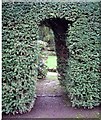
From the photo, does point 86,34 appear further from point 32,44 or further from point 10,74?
point 10,74

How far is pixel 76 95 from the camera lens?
5.35 meters

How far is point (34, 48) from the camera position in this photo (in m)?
5.04

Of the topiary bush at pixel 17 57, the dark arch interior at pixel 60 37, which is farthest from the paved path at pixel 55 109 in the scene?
the dark arch interior at pixel 60 37

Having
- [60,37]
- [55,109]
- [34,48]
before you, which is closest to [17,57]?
[34,48]

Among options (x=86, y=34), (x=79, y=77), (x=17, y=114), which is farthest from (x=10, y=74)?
(x=86, y=34)

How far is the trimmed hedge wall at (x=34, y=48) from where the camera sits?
195 inches

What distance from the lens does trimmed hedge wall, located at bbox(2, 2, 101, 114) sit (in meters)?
4.95

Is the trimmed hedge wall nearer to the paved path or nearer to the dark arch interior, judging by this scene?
the paved path

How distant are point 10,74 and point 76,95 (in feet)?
4.88

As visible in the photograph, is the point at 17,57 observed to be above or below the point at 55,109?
above

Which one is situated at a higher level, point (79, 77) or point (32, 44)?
point (32, 44)

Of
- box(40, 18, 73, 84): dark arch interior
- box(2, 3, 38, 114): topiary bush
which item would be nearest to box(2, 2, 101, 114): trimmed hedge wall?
box(2, 3, 38, 114): topiary bush

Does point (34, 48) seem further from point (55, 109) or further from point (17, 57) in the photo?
point (55, 109)

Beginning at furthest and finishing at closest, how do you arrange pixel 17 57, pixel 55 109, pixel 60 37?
pixel 60 37 < pixel 55 109 < pixel 17 57
